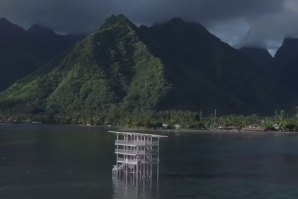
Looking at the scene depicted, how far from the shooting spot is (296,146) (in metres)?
165

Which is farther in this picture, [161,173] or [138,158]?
[161,173]

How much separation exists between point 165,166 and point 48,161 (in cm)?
2072

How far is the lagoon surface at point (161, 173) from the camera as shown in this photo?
81.1 meters

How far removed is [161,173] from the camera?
98250 millimetres

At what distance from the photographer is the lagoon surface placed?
8106 centimetres

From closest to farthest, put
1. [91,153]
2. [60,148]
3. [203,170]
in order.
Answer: [203,170]
[91,153]
[60,148]

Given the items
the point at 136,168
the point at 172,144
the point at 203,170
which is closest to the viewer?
the point at 136,168

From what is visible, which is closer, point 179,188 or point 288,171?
point 179,188

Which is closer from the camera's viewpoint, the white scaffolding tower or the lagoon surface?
the lagoon surface

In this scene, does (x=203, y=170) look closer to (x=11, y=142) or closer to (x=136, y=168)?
(x=136, y=168)

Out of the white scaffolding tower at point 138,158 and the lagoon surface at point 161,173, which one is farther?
the white scaffolding tower at point 138,158

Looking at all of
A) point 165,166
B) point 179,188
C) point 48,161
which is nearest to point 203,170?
point 165,166

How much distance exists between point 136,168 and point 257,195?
19811 millimetres

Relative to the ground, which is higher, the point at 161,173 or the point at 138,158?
the point at 138,158
